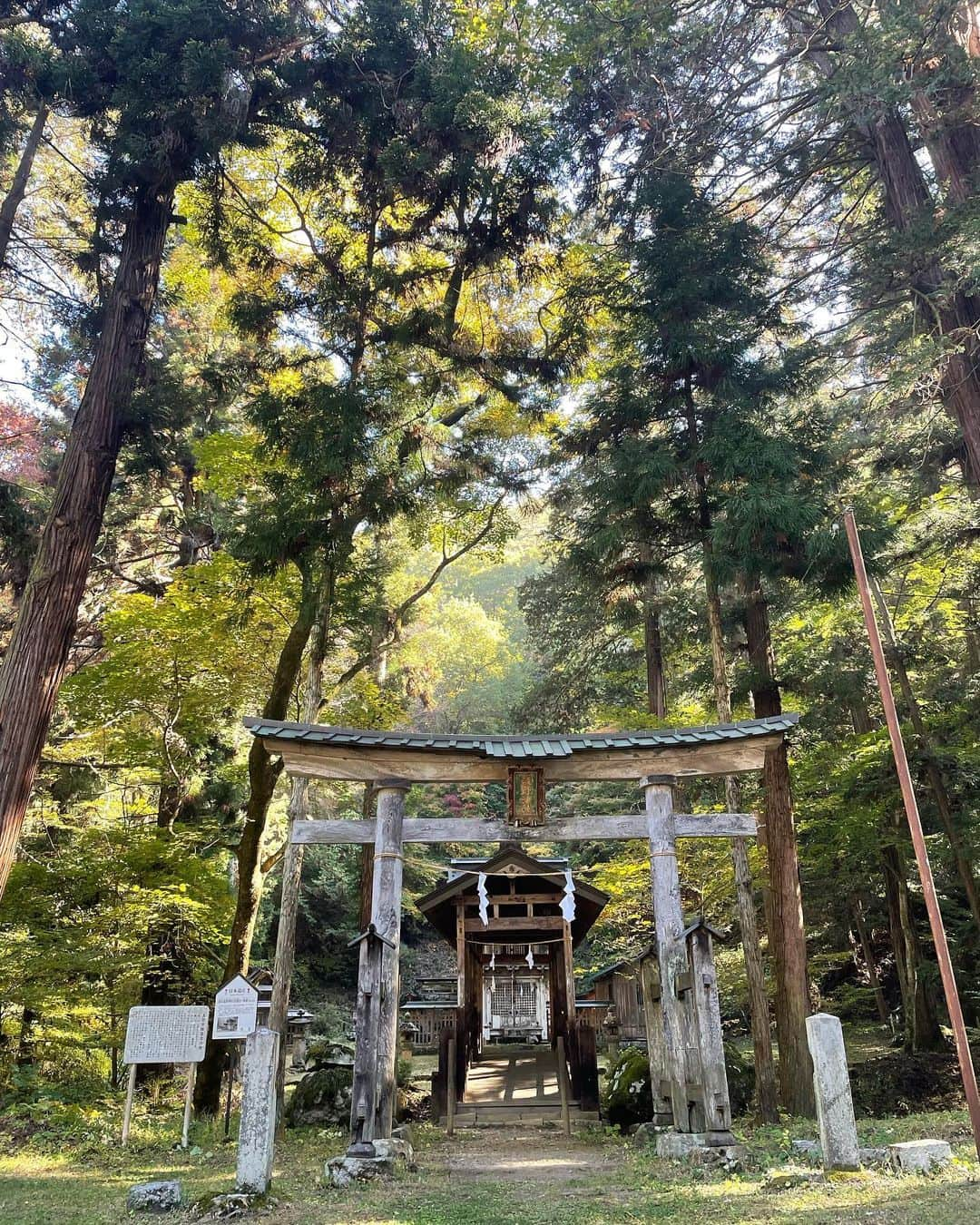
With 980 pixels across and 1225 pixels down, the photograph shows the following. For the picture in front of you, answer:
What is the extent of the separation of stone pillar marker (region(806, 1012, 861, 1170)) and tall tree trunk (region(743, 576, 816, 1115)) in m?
3.58

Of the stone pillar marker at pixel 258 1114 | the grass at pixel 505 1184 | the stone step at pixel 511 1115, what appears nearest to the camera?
the grass at pixel 505 1184

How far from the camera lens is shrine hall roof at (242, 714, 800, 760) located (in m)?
7.66

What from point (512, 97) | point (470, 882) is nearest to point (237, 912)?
point (470, 882)

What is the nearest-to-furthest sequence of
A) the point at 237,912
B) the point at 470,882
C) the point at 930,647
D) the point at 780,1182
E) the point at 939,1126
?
the point at 780,1182
the point at 939,1126
the point at 237,912
the point at 470,882
the point at 930,647

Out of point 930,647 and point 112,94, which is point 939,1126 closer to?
point 930,647

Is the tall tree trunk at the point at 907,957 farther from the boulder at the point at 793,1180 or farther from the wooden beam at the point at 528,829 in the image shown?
the boulder at the point at 793,1180

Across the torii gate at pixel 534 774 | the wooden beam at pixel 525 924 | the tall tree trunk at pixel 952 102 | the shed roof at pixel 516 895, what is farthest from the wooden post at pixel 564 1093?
the tall tree trunk at pixel 952 102

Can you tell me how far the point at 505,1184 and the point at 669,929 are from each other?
2.56 metres

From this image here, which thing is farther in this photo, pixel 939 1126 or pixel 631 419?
pixel 631 419

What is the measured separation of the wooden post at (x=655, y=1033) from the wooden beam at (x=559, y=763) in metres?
2.11

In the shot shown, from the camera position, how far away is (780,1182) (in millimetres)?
5379

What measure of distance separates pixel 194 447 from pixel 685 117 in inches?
338

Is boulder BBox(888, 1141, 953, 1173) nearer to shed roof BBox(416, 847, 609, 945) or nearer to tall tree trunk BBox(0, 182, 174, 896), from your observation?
shed roof BBox(416, 847, 609, 945)

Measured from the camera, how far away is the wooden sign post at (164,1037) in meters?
8.19
